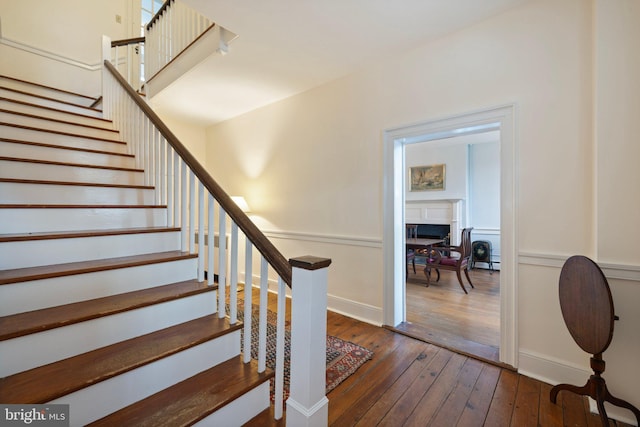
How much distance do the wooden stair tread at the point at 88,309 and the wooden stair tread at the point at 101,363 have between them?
17cm

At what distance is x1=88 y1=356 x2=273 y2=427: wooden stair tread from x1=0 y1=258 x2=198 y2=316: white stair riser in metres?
0.67

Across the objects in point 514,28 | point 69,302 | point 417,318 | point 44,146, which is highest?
point 514,28

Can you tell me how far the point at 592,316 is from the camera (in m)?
1.49

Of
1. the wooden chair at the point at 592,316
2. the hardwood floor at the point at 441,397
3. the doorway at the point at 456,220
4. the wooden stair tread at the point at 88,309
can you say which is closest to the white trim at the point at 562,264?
the wooden chair at the point at 592,316

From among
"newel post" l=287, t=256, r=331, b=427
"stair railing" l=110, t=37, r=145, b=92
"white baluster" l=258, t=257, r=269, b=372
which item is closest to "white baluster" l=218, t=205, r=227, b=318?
"white baluster" l=258, t=257, r=269, b=372

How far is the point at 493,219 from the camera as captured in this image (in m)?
5.55

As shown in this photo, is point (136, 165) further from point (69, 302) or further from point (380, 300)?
point (380, 300)

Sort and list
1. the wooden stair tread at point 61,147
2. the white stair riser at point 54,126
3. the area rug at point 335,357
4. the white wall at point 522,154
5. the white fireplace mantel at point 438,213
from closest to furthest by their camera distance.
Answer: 1. the white wall at point 522,154
2. the area rug at point 335,357
3. the wooden stair tread at point 61,147
4. the white stair riser at point 54,126
5. the white fireplace mantel at point 438,213

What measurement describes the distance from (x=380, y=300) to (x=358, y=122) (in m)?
1.87

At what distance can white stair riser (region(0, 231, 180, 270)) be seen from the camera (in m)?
1.51

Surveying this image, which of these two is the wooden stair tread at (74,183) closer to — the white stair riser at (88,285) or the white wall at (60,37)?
the white stair riser at (88,285)

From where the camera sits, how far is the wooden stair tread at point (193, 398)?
44.8 inches

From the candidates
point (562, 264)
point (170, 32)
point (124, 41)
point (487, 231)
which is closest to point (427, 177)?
point (487, 231)

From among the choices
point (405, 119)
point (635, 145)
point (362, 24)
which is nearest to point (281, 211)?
point (405, 119)
